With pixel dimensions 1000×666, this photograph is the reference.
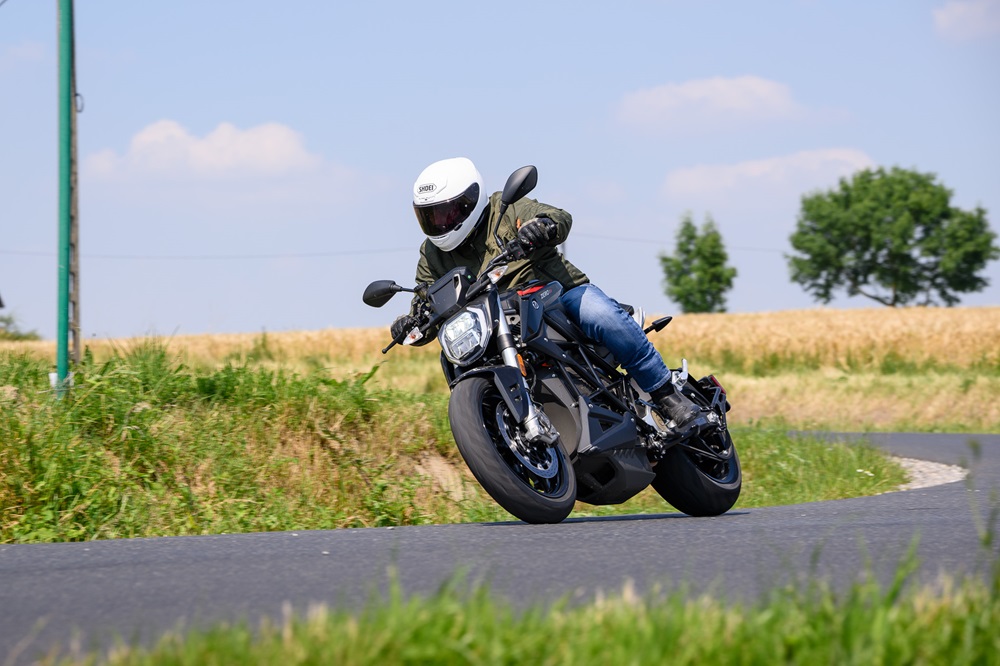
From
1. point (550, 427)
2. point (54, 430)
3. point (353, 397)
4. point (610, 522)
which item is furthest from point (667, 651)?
point (353, 397)

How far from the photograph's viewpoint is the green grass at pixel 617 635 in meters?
2.61

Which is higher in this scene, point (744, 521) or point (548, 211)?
point (548, 211)

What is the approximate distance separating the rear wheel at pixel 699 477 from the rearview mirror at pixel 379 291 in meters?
1.82

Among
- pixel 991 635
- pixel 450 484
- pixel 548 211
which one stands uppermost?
pixel 548 211

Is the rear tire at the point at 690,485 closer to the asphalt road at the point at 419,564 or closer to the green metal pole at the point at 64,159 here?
the asphalt road at the point at 419,564

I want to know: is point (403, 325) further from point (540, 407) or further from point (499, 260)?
point (540, 407)

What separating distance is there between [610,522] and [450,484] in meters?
3.64

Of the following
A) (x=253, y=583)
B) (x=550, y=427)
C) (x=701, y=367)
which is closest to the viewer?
(x=253, y=583)

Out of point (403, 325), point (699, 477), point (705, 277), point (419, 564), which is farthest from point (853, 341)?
point (705, 277)

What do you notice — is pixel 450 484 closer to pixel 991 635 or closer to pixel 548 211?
pixel 548 211

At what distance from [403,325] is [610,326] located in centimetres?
110

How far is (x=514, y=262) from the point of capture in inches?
246

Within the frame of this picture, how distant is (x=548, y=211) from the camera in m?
6.14

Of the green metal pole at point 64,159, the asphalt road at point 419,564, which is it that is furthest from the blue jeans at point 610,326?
the green metal pole at point 64,159
